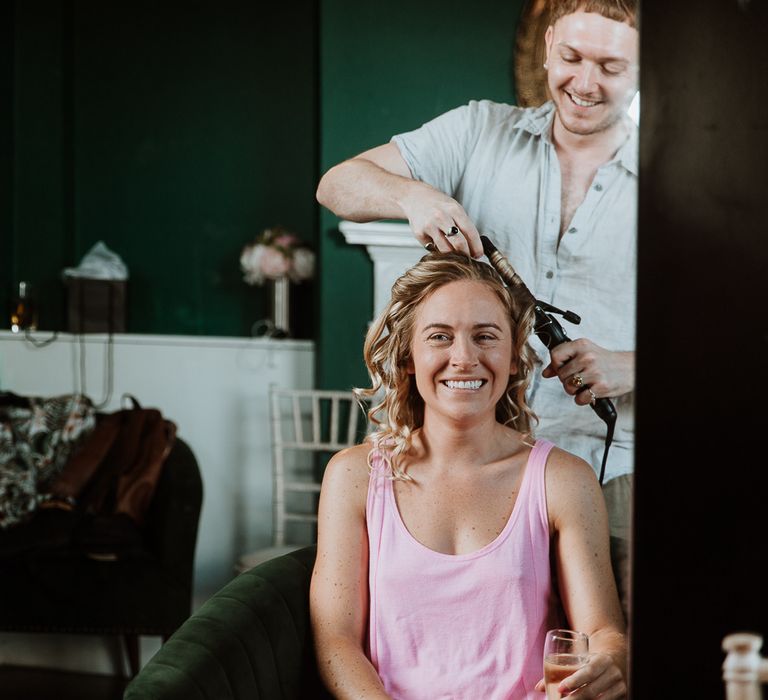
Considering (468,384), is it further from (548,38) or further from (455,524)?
(548,38)

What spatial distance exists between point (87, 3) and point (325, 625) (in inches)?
119

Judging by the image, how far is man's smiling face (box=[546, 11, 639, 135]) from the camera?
1274mm

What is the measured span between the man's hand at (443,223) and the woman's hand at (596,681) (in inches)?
20.9

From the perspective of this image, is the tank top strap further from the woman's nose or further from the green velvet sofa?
the green velvet sofa

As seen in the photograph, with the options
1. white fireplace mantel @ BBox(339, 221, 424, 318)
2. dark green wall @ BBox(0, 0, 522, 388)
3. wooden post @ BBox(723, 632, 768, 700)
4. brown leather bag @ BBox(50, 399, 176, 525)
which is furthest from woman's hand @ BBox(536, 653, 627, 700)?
dark green wall @ BBox(0, 0, 522, 388)

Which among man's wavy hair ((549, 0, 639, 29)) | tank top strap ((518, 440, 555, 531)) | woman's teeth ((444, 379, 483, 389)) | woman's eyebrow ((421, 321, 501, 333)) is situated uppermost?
man's wavy hair ((549, 0, 639, 29))

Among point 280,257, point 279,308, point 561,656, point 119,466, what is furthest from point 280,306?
point 561,656

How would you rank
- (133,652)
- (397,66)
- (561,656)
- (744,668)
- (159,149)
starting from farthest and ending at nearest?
(159,149) < (133,652) < (397,66) < (561,656) < (744,668)

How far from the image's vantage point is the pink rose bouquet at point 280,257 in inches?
128

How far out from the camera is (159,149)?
3.69 metres

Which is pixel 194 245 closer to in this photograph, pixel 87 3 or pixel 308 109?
pixel 308 109

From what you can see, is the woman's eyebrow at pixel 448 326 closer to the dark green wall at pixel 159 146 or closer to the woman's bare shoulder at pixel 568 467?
the woman's bare shoulder at pixel 568 467

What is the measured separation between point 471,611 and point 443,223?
50 cm

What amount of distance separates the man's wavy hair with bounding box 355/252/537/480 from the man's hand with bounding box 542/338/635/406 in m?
0.05
